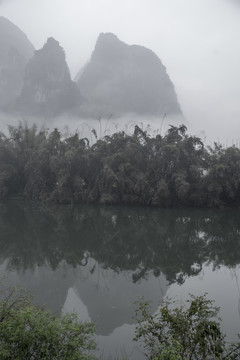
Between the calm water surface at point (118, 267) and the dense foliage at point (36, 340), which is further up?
the dense foliage at point (36, 340)

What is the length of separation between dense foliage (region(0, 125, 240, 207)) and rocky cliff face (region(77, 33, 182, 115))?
219 ft

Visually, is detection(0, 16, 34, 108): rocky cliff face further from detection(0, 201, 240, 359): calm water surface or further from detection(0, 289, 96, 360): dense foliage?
detection(0, 289, 96, 360): dense foliage

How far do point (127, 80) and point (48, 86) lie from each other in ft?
98.1

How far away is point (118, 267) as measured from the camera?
22.0 feet

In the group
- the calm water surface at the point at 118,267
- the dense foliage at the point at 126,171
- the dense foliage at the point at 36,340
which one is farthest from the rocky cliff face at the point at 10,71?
the dense foliage at the point at 36,340

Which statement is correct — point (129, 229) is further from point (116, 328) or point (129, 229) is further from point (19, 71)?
point (19, 71)

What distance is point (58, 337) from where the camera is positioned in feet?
7.21

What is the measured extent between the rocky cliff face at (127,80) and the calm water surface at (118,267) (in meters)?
78.9

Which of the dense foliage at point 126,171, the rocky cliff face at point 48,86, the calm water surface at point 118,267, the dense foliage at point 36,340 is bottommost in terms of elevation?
the calm water surface at point 118,267

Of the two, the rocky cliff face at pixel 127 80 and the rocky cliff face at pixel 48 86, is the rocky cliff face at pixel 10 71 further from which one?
the rocky cliff face at pixel 127 80

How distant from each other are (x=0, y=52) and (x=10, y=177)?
108 metres

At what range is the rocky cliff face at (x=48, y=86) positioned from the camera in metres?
80.9

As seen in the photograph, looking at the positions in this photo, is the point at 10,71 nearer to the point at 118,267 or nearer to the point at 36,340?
the point at 118,267

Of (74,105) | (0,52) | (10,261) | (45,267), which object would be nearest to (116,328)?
(45,267)
